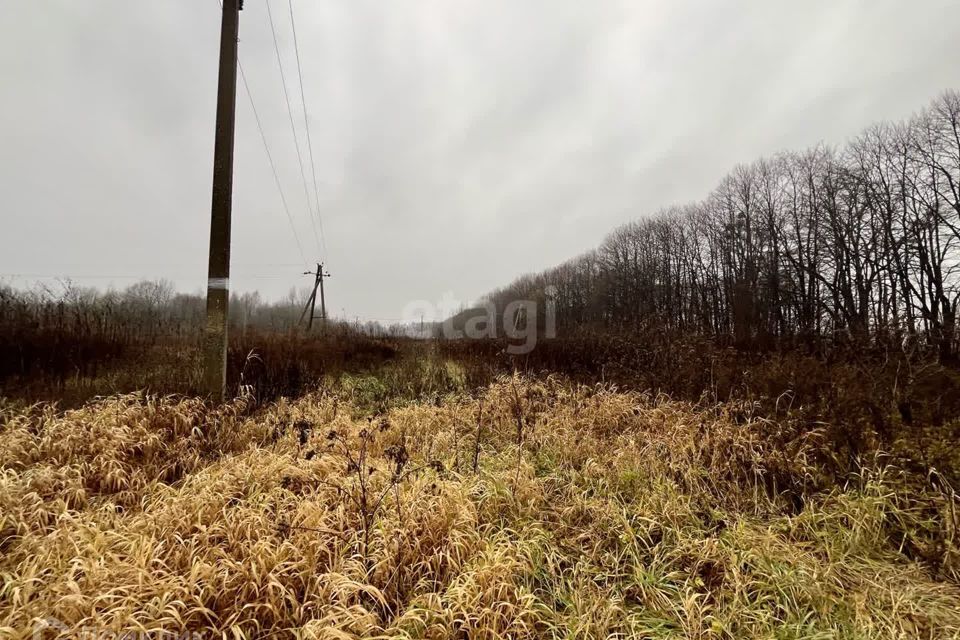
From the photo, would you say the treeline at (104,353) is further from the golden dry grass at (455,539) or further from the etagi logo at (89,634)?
the etagi logo at (89,634)

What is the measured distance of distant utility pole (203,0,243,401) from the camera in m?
4.40

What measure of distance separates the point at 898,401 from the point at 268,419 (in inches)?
284

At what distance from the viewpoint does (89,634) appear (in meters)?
1.49

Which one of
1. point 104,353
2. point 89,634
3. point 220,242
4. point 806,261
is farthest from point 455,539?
point 806,261

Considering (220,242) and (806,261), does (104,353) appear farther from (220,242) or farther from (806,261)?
(806,261)

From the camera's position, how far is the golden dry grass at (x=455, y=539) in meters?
1.81

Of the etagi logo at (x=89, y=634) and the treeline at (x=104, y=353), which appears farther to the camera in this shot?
the treeline at (x=104, y=353)

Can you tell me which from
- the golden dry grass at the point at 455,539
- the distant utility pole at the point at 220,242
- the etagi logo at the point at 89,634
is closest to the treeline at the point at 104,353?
the distant utility pole at the point at 220,242

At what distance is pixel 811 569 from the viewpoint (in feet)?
7.11

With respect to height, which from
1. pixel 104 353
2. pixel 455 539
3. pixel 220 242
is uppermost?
pixel 220 242

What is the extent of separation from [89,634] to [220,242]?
4.04m

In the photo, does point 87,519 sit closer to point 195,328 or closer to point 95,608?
point 95,608

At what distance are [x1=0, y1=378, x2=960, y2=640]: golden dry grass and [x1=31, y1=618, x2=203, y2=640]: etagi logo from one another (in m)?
0.02

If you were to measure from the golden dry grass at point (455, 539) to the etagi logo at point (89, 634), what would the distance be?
20 millimetres
